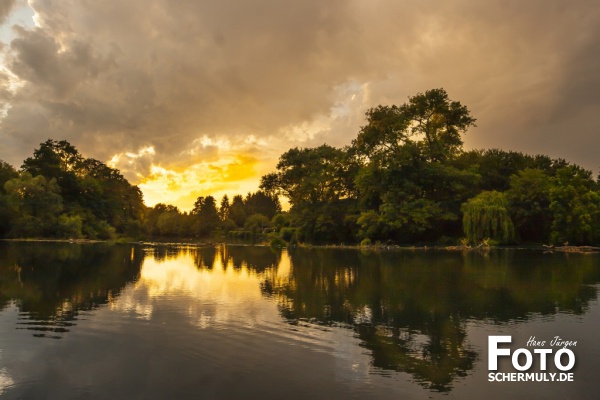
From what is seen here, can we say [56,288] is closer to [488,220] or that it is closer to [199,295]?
[199,295]

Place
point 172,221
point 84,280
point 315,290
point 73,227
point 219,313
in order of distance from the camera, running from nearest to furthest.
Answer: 1. point 219,313
2. point 315,290
3. point 84,280
4. point 73,227
5. point 172,221

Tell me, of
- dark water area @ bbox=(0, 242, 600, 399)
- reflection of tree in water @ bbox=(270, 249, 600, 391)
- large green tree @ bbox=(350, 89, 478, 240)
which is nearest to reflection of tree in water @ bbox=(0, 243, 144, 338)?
dark water area @ bbox=(0, 242, 600, 399)

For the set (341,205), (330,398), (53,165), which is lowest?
(330,398)

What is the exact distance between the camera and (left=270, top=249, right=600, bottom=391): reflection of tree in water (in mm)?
9086

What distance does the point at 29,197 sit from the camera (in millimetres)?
67312

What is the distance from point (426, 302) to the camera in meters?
15.1

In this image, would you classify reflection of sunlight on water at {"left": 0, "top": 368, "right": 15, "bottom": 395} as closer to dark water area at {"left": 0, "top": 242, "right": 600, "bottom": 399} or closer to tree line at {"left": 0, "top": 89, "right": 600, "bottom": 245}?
dark water area at {"left": 0, "top": 242, "right": 600, "bottom": 399}

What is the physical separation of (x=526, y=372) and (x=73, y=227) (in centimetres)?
7107

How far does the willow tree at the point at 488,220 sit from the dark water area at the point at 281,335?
3118 centimetres

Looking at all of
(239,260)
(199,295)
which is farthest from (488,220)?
(199,295)

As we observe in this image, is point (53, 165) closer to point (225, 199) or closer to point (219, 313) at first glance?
point (219, 313)

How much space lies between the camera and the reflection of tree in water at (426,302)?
9086 millimetres

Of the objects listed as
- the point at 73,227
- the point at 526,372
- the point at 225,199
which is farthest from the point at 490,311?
the point at 225,199

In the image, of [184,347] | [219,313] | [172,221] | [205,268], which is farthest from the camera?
[172,221]
